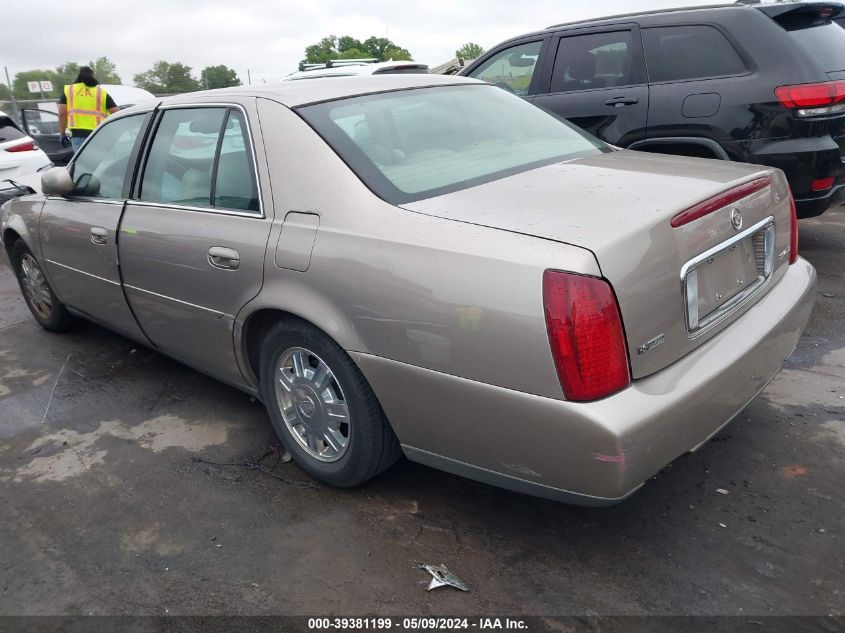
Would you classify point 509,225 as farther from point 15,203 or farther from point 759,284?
point 15,203

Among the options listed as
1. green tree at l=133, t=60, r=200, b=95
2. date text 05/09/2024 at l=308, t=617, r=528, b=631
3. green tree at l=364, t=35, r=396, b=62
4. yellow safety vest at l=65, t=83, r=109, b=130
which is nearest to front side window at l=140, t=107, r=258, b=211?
date text 05/09/2024 at l=308, t=617, r=528, b=631

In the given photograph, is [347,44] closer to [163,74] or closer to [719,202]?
[163,74]

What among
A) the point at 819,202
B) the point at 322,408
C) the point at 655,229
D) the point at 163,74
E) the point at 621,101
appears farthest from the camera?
the point at 163,74

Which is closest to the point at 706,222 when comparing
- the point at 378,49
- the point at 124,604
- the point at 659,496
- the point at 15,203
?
the point at 659,496

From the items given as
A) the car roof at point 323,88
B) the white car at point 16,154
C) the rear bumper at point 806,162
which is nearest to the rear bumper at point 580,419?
the car roof at point 323,88

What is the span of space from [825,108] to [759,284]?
259 cm

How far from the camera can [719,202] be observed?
2414 millimetres

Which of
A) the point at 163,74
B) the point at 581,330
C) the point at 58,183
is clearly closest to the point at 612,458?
the point at 581,330

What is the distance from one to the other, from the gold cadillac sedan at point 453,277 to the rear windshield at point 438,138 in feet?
0.04

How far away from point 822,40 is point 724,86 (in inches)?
30.5

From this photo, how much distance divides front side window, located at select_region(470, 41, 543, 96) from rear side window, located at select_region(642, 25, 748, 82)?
1.01 meters

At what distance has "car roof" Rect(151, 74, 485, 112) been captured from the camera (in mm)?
3064

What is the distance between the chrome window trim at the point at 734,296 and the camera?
2262 millimetres

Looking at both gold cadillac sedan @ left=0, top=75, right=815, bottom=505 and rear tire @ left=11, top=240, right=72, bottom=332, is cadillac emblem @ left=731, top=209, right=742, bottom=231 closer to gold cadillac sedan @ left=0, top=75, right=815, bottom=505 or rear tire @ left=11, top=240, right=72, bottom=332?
gold cadillac sedan @ left=0, top=75, right=815, bottom=505
